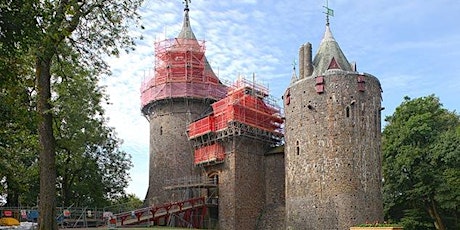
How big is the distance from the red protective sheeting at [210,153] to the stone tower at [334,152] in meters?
5.87

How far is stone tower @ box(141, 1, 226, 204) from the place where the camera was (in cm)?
3875

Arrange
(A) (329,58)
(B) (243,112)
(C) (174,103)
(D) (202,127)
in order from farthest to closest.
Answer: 1. (C) (174,103)
2. (D) (202,127)
3. (B) (243,112)
4. (A) (329,58)

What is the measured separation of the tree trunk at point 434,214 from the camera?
116ft

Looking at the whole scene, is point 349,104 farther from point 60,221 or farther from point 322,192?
point 60,221

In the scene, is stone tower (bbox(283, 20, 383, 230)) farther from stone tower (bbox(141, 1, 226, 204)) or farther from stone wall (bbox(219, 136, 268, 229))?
stone tower (bbox(141, 1, 226, 204))

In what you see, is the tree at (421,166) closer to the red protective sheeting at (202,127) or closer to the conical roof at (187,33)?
the red protective sheeting at (202,127)

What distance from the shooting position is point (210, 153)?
36688mm

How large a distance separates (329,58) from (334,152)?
20.5 ft

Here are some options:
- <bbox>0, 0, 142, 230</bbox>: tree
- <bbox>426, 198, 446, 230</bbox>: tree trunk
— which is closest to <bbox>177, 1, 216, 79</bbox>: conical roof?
<bbox>426, 198, 446, 230</bbox>: tree trunk

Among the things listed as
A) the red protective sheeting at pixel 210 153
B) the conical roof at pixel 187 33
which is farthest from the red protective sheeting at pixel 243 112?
the conical roof at pixel 187 33

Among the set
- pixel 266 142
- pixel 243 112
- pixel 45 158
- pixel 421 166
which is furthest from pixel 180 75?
pixel 45 158

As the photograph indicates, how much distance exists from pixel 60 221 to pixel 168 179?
1328 cm

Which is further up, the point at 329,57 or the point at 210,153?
the point at 329,57

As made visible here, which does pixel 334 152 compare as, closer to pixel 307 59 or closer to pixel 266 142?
pixel 307 59
